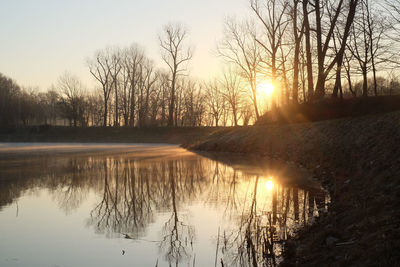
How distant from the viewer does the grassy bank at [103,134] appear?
57469mm

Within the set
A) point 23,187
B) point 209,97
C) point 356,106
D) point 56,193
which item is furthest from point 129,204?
point 209,97

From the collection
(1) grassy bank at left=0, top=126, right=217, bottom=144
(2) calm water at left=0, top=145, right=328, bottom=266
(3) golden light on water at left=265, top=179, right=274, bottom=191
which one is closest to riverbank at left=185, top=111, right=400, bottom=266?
(2) calm water at left=0, top=145, right=328, bottom=266

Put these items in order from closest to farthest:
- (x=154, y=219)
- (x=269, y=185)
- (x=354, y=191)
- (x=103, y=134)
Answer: (x=354, y=191), (x=154, y=219), (x=269, y=185), (x=103, y=134)

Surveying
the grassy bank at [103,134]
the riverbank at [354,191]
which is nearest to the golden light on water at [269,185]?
the riverbank at [354,191]

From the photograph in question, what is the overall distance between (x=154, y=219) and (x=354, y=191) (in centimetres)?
474

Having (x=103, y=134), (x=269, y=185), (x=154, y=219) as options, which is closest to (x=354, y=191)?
(x=269, y=185)

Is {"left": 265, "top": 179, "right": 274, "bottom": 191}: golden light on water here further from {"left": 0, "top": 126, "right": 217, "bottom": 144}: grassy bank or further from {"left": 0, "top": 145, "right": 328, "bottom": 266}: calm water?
{"left": 0, "top": 126, "right": 217, "bottom": 144}: grassy bank

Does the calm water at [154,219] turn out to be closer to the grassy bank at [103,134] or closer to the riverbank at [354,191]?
the riverbank at [354,191]

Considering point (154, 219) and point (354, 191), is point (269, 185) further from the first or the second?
point (154, 219)

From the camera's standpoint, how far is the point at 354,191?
8.68 m

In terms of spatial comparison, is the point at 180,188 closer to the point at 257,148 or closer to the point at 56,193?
the point at 56,193

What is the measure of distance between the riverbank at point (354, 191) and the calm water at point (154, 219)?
1.95 ft

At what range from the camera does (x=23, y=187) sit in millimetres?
14039

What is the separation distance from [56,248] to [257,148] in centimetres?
2229
